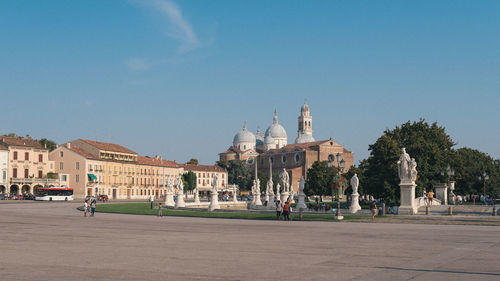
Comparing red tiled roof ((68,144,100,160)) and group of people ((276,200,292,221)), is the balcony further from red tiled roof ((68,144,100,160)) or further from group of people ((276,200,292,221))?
group of people ((276,200,292,221))

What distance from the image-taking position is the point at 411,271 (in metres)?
13.1

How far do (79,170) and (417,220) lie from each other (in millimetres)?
85133

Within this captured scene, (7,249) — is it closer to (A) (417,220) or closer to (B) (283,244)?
(B) (283,244)

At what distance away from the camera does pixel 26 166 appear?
332ft

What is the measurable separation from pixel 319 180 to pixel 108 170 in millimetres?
41503

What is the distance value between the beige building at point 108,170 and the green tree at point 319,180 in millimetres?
30874

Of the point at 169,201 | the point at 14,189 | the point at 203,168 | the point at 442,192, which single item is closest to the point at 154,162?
the point at 203,168

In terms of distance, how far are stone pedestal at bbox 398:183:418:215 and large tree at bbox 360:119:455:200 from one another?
1589 cm

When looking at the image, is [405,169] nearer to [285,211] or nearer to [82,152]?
[285,211]

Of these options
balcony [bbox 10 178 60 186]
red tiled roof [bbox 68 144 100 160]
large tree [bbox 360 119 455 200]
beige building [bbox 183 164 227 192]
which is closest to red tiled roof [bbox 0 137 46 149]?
balcony [bbox 10 178 60 186]

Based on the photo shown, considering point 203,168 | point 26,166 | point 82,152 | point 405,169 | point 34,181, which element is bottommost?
point 34,181

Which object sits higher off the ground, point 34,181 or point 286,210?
point 34,181

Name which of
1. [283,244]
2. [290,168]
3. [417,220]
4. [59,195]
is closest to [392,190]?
[417,220]

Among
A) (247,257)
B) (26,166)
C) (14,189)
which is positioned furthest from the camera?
(26,166)
